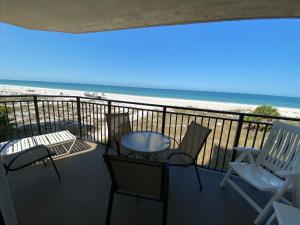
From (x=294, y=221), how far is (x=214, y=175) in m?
1.42

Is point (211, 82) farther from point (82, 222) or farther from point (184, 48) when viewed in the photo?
point (82, 222)

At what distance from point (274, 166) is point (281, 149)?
23cm

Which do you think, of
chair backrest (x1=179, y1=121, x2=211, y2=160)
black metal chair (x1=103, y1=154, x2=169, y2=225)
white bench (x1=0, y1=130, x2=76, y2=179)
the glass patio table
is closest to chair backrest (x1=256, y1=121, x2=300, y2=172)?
chair backrest (x1=179, y1=121, x2=211, y2=160)

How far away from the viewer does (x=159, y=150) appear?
2.04m

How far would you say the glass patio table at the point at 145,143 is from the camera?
204 cm

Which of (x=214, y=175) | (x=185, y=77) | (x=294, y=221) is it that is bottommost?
(x=214, y=175)

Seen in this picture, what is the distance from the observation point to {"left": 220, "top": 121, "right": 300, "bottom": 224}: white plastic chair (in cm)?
157

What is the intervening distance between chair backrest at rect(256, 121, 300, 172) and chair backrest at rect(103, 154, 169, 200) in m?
1.51

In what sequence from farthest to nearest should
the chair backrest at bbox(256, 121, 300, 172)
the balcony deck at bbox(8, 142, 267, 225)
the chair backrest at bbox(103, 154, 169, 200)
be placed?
the chair backrest at bbox(256, 121, 300, 172) < the balcony deck at bbox(8, 142, 267, 225) < the chair backrest at bbox(103, 154, 169, 200)

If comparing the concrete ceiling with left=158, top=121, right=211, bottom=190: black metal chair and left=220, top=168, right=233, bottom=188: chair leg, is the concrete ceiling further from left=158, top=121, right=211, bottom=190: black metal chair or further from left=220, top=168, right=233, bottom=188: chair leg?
left=220, top=168, right=233, bottom=188: chair leg

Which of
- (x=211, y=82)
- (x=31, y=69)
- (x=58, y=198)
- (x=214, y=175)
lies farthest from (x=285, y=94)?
(x=31, y=69)

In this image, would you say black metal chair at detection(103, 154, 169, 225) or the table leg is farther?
the table leg

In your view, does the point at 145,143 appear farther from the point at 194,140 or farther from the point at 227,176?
the point at 227,176

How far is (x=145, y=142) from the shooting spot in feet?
7.50
